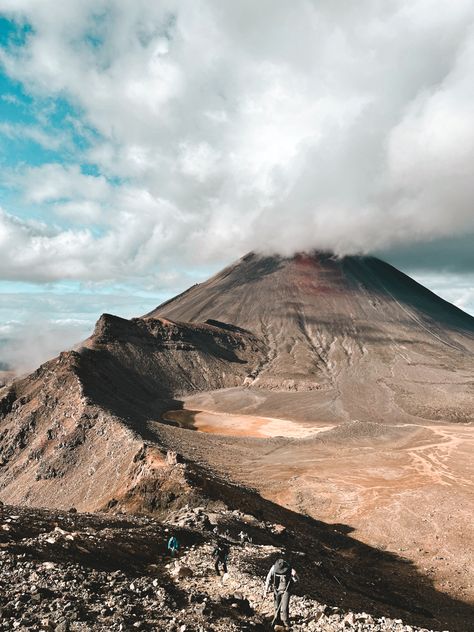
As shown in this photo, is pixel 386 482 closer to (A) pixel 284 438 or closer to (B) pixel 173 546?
(A) pixel 284 438

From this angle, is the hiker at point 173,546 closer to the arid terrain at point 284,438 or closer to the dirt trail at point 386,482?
the arid terrain at point 284,438

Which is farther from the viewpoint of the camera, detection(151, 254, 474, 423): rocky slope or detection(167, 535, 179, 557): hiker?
detection(151, 254, 474, 423): rocky slope

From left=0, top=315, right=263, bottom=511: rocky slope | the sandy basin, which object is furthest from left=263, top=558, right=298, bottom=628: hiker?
the sandy basin

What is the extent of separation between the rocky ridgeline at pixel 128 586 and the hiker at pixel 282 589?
361 mm

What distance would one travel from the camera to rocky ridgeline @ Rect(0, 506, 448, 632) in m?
10.5

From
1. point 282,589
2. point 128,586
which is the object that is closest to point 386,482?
point 282,589

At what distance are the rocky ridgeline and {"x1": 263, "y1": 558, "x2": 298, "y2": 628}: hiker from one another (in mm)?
361

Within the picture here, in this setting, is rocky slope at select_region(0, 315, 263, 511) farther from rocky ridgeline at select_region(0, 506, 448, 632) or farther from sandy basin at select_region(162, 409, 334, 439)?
rocky ridgeline at select_region(0, 506, 448, 632)

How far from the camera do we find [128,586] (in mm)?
12508

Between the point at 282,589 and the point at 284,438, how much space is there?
58801 millimetres

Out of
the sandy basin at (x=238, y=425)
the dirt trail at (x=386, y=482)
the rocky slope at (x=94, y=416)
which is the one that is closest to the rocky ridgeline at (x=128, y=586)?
the rocky slope at (x=94, y=416)

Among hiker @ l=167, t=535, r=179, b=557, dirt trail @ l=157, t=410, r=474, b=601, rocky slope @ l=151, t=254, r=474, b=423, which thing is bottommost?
dirt trail @ l=157, t=410, r=474, b=601

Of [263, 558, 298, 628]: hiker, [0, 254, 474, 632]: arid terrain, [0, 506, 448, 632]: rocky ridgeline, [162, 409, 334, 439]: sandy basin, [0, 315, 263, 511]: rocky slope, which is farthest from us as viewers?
[162, 409, 334, 439]: sandy basin

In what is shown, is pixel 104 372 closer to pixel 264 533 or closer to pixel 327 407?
pixel 327 407
